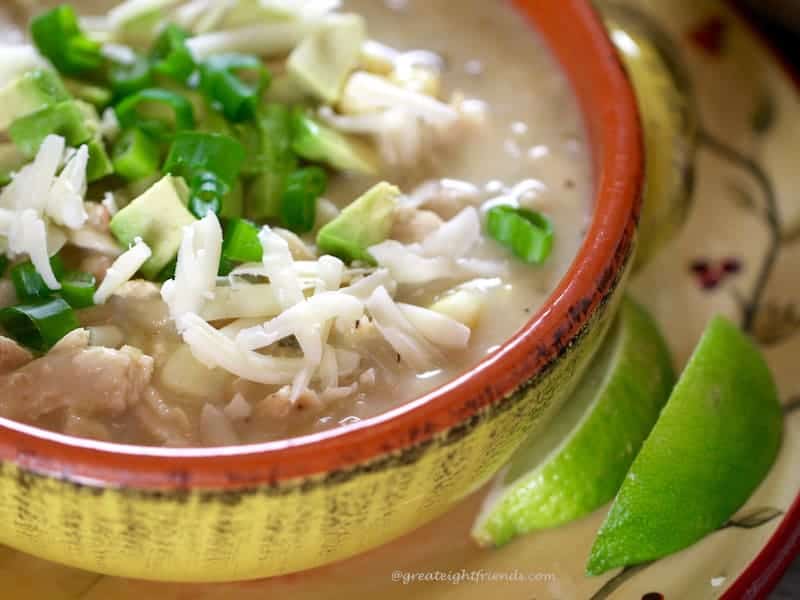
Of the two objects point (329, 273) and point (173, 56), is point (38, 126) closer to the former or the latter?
point (173, 56)

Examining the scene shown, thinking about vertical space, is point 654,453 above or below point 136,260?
below

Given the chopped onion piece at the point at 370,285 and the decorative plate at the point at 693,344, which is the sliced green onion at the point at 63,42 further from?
the decorative plate at the point at 693,344

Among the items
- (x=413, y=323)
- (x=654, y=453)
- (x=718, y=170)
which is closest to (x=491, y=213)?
(x=413, y=323)

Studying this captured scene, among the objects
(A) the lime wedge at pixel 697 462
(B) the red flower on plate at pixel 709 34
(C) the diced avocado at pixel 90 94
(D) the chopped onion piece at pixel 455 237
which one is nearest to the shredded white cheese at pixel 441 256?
(D) the chopped onion piece at pixel 455 237

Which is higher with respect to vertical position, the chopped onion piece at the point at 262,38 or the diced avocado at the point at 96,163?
the chopped onion piece at the point at 262,38

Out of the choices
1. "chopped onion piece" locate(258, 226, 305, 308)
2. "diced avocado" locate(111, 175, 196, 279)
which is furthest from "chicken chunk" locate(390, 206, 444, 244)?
"diced avocado" locate(111, 175, 196, 279)

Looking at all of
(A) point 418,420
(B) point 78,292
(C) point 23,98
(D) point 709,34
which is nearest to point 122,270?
(B) point 78,292

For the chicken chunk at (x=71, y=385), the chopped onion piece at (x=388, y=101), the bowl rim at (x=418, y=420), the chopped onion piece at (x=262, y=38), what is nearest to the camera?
the bowl rim at (x=418, y=420)

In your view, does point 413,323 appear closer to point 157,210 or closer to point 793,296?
point 157,210
